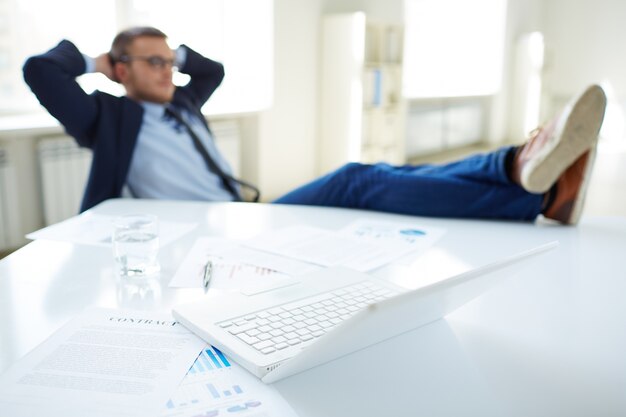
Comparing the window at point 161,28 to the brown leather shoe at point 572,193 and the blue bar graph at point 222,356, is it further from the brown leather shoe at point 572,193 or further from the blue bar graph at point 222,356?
the blue bar graph at point 222,356

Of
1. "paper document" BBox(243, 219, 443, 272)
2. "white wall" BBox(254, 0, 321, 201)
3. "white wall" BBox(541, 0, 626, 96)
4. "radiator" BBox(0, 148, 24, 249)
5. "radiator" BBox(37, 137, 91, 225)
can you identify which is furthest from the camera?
"white wall" BBox(541, 0, 626, 96)

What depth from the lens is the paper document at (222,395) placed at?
596mm

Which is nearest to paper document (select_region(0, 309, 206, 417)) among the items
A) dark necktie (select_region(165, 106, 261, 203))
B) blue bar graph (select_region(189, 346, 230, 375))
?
blue bar graph (select_region(189, 346, 230, 375))

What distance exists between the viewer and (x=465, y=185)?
1.50 metres

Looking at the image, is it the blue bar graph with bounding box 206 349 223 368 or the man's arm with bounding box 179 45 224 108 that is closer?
the blue bar graph with bounding box 206 349 223 368

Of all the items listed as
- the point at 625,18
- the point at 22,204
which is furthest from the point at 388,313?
the point at 625,18

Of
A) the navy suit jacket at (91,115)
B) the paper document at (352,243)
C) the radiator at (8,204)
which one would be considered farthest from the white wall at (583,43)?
the paper document at (352,243)

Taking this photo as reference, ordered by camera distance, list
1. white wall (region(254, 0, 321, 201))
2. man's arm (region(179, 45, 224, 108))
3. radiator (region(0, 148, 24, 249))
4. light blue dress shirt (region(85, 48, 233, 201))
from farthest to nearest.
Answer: white wall (region(254, 0, 321, 201)), radiator (region(0, 148, 24, 249)), man's arm (region(179, 45, 224, 108)), light blue dress shirt (region(85, 48, 233, 201))

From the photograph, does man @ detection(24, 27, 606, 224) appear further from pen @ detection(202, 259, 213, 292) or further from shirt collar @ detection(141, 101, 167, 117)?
pen @ detection(202, 259, 213, 292)

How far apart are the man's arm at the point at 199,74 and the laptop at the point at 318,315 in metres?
1.50

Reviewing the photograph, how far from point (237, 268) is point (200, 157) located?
1.03m

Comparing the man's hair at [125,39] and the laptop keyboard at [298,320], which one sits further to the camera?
the man's hair at [125,39]

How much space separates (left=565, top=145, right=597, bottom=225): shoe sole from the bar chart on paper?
1.02 metres

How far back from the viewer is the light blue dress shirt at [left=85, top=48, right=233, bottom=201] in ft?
6.21
